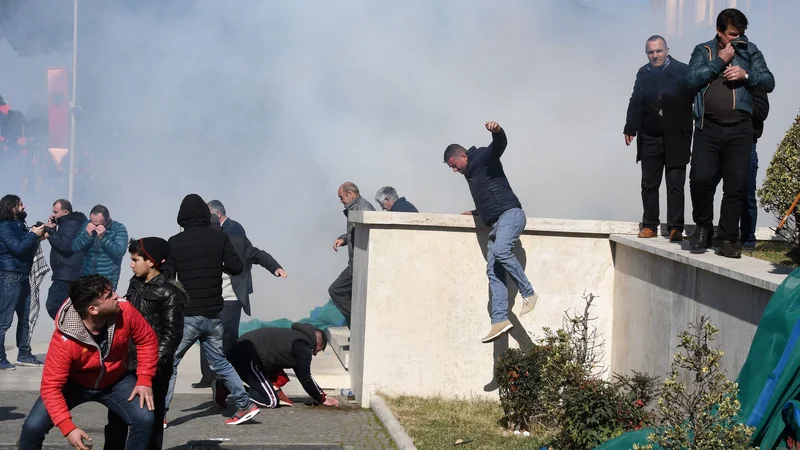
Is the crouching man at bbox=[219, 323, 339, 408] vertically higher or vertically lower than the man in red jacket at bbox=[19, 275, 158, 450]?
lower

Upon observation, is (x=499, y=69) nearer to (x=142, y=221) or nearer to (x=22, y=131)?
(x=142, y=221)

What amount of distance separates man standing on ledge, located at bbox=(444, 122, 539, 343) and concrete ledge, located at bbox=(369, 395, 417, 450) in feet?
3.40

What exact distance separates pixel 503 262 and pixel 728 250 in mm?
2191

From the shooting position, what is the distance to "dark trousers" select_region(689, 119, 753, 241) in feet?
21.4

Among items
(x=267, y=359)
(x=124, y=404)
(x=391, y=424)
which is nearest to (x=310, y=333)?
(x=267, y=359)

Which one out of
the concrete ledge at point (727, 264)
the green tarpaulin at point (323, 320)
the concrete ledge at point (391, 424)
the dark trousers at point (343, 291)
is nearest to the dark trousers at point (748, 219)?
the concrete ledge at point (727, 264)

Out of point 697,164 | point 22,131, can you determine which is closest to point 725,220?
point 697,164

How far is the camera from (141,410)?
16.4 ft

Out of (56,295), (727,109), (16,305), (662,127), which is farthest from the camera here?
(56,295)

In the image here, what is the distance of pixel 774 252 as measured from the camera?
23.6ft

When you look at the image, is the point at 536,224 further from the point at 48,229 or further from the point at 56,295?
the point at 56,295

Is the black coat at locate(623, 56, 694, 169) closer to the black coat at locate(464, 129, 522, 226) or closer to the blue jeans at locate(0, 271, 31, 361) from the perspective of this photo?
the black coat at locate(464, 129, 522, 226)

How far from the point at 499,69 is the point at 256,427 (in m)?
19.1

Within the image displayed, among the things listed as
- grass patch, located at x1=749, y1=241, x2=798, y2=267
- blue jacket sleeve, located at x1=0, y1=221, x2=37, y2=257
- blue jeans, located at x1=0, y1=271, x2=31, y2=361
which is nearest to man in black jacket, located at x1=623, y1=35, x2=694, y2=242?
grass patch, located at x1=749, y1=241, x2=798, y2=267
